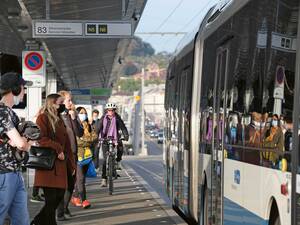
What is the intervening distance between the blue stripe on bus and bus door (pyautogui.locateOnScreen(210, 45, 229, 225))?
40 centimetres

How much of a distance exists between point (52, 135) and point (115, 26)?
27.9 feet

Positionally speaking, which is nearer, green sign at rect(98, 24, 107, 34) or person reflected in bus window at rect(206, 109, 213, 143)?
person reflected in bus window at rect(206, 109, 213, 143)

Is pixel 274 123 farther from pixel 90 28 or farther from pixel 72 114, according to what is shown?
pixel 90 28

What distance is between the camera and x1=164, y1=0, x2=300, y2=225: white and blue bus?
6.05m

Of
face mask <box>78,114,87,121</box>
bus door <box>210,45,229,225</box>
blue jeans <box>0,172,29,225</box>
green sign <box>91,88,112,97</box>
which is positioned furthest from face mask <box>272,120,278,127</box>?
green sign <box>91,88,112,97</box>

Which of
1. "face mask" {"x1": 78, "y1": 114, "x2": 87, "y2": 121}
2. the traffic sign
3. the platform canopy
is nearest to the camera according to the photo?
"face mask" {"x1": 78, "y1": 114, "x2": 87, "y2": 121}

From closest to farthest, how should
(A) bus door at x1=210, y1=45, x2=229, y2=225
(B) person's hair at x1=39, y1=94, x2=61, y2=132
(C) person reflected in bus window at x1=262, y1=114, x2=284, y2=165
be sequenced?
1. (C) person reflected in bus window at x1=262, y1=114, x2=284, y2=165
2. (A) bus door at x1=210, y1=45, x2=229, y2=225
3. (B) person's hair at x1=39, y1=94, x2=61, y2=132

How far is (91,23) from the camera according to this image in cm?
1859

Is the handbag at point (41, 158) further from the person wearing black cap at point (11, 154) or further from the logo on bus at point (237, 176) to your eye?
the logo on bus at point (237, 176)

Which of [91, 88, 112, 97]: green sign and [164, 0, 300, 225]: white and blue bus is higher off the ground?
[91, 88, 112, 97]: green sign

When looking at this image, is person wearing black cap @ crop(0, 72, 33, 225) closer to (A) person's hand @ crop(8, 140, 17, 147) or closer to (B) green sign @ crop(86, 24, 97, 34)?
(A) person's hand @ crop(8, 140, 17, 147)

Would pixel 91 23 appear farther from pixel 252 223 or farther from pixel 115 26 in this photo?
pixel 252 223

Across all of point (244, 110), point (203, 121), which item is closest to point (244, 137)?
point (244, 110)

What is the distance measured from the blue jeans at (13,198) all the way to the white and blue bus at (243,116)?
1.93m
